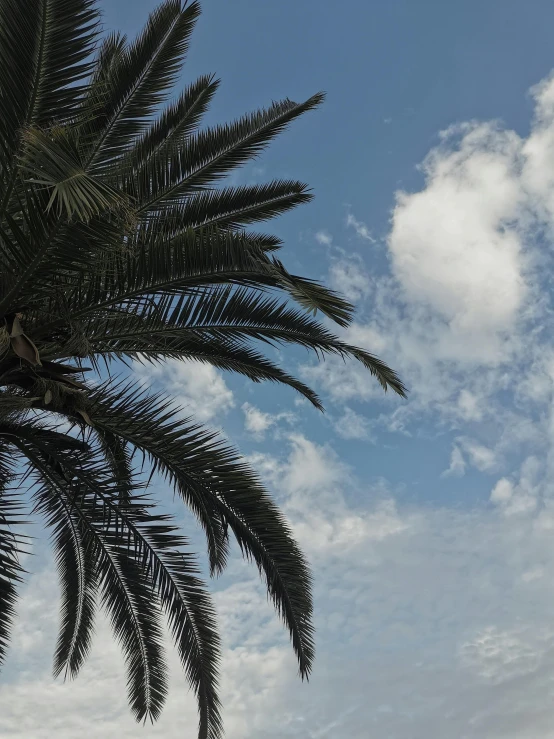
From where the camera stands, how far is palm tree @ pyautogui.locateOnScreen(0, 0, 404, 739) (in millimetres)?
5117

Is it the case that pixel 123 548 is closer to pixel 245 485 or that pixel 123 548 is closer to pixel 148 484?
pixel 148 484

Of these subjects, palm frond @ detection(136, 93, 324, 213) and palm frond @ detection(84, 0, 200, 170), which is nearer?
palm frond @ detection(84, 0, 200, 170)

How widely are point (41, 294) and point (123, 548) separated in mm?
2663

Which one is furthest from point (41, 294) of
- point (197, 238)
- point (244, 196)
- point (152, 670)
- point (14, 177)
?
point (152, 670)

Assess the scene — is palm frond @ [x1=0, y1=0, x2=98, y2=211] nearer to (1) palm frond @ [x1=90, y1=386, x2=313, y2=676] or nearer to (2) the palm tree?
(2) the palm tree

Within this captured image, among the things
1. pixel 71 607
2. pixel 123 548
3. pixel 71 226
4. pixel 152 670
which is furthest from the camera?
pixel 71 607

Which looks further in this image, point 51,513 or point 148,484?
point 51,513

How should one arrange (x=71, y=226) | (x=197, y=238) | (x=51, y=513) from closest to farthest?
(x=71, y=226), (x=197, y=238), (x=51, y=513)

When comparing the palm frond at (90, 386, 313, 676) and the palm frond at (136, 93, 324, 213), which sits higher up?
the palm frond at (136, 93, 324, 213)

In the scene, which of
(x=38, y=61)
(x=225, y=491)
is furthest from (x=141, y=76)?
(x=225, y=491)

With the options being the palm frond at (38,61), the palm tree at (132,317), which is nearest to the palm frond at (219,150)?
the palm tree at (132,317)

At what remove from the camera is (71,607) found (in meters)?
8.88

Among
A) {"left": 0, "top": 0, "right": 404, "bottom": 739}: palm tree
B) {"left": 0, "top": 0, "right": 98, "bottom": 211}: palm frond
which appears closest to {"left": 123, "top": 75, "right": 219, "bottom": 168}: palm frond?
{"left": 0, "top": 0, "right": 404, "bottom": 739}: palm tree

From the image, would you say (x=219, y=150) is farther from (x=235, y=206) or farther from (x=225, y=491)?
(x=225, y=491)
